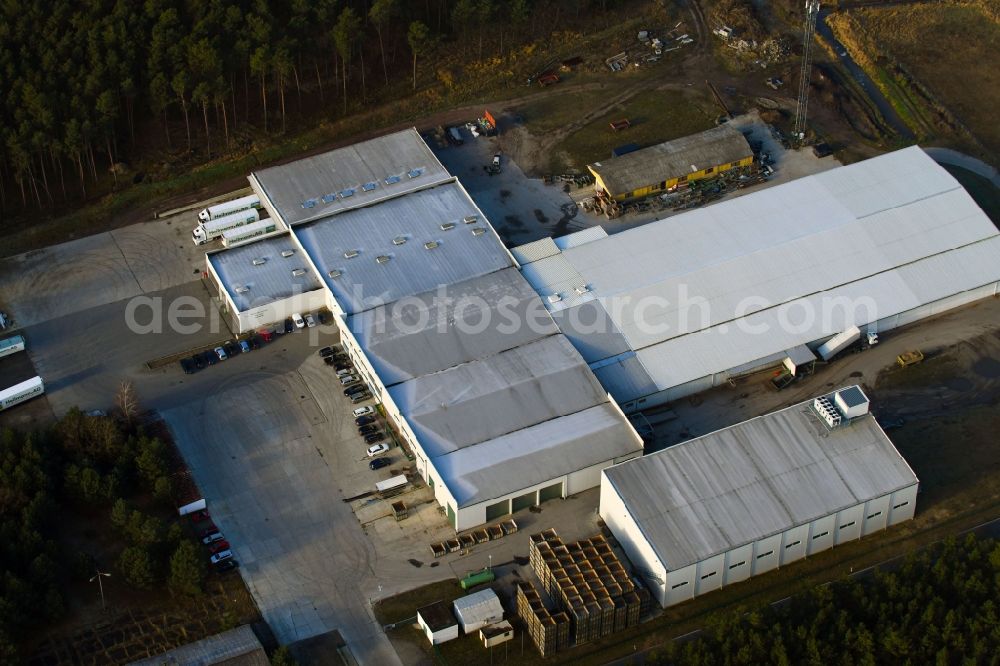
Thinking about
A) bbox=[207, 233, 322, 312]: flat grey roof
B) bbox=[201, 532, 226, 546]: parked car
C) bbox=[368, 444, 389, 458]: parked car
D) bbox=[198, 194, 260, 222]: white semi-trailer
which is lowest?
bbox=[201, 532, 226, 546]: parked car

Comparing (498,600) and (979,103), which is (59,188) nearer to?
(498,600)

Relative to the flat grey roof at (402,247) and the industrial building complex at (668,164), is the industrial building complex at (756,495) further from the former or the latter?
the industrial building complex at (668,164)

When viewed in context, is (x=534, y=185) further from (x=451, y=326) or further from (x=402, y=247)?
(x=451, y=326)

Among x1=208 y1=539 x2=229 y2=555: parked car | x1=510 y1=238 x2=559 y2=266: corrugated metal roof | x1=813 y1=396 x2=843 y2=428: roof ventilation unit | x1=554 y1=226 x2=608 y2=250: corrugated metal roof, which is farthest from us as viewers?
x1=554 y1=226 x2=608 y2=250: corrugated metal roof

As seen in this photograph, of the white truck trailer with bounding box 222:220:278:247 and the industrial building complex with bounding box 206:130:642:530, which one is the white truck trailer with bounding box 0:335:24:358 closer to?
the industrial building complex with bounding box 206:130:642:530

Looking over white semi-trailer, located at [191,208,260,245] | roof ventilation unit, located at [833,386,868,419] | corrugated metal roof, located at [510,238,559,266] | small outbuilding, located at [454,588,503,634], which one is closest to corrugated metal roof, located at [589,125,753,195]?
corrugated metal roof, located at [510,238,559,266]

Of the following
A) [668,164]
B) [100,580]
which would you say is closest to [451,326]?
[668,164]
